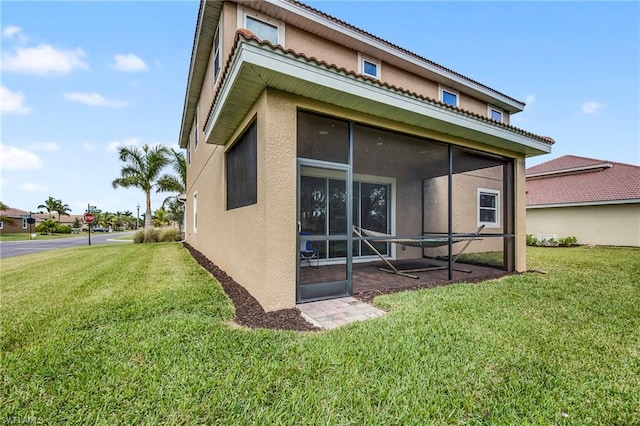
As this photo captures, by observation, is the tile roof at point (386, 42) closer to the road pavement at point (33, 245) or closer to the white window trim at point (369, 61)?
the white window trim at point (369, 61)

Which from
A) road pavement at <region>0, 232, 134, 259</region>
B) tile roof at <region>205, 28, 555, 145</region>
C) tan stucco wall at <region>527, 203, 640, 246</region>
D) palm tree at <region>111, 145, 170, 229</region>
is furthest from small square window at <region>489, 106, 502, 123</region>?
road pavement at <region>0, 232, 134, 259</region>

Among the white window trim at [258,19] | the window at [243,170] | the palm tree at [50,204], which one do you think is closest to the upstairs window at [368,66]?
the white window trim at [258,19]

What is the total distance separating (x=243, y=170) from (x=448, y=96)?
9.36m

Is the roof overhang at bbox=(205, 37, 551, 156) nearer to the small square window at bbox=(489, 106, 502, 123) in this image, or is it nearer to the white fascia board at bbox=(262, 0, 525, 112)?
the white fascia board at bbox=(262, 0, 525, 112)

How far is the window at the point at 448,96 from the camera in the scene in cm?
1059

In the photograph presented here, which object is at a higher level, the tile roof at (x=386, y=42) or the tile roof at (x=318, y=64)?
the tile roof at (x=386, y=42)

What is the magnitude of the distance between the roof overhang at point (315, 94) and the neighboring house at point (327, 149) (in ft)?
0.06

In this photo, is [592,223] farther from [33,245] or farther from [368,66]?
[33,245]

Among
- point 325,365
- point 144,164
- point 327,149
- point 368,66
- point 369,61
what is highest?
point 369,61

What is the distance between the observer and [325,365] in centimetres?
246

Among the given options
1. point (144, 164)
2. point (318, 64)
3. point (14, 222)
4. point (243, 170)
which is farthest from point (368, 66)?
point (14, 222)

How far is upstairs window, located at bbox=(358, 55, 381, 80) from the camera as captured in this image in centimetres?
865

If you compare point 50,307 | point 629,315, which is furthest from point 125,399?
point 629,315

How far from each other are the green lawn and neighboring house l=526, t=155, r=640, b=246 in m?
14.9
